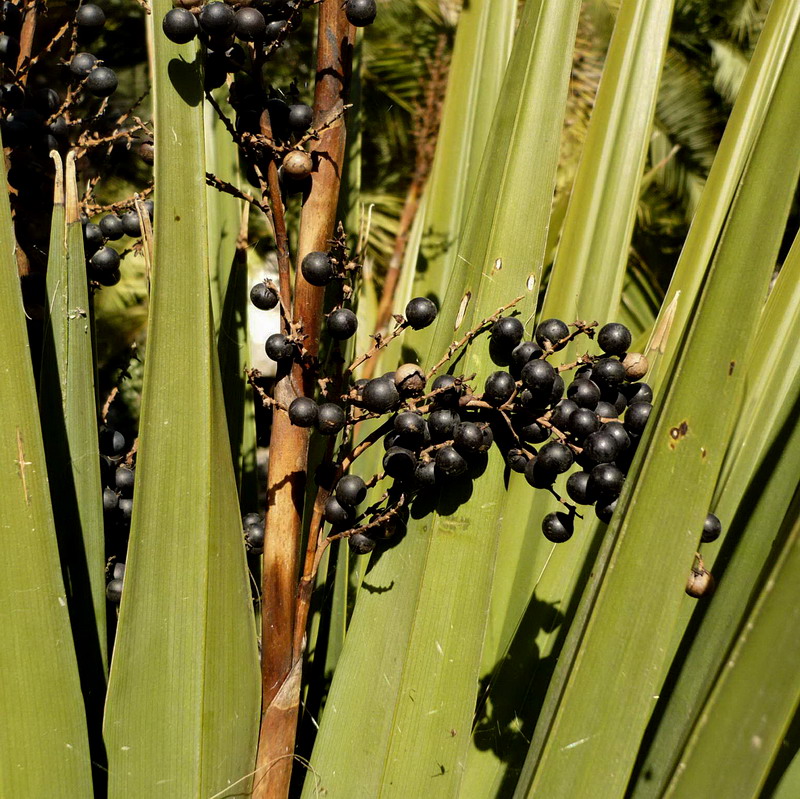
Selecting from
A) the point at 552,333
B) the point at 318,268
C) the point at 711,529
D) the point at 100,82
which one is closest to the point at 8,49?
the point at 100,82

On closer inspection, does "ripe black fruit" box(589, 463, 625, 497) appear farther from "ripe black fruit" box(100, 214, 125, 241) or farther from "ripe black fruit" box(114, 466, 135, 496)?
"ripe black fruit" box(100, 214, 125, 241)

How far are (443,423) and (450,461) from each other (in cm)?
4

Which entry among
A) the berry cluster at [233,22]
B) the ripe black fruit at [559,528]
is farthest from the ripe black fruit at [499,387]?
the berry cluster at [233,22]

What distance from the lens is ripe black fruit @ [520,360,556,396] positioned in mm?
758

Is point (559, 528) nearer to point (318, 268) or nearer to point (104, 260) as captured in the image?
point (318, 268)

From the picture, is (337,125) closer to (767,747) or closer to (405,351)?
(405,351)

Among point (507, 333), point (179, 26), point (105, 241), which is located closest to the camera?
point (179, 26)

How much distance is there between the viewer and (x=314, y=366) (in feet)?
2.74

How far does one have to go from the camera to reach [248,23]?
75 cm

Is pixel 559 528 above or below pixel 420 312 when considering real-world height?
below

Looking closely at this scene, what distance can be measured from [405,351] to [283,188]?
380 millimetres

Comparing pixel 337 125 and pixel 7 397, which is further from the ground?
pixel 337 125

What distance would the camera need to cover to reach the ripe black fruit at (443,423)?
789 millimetres

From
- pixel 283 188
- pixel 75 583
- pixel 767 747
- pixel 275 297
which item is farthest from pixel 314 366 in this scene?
pixel 767 747
